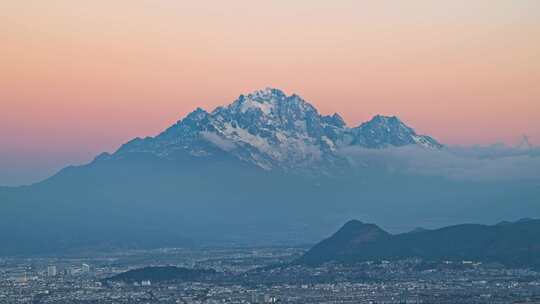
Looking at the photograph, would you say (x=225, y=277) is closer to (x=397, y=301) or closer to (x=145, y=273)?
(x=145, y=273)

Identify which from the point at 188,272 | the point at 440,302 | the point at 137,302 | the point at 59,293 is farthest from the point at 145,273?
the point at 440,302

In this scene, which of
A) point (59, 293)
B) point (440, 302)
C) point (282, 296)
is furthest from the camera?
point (59, 293)

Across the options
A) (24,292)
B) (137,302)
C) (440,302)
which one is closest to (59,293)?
(24,292)

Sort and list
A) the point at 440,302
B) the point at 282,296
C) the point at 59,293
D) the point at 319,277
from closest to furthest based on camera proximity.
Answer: the point at 440,302 < the point at 282,296 < the point at 59,293 < the point at 319,277

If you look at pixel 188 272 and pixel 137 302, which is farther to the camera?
pixel 188 272

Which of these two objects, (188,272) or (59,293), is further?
(188,272)

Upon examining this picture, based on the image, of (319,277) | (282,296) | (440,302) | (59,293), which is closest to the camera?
(440,302)

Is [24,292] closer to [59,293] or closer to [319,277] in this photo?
[59,293]
